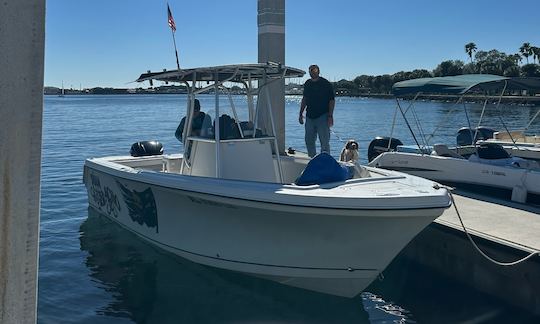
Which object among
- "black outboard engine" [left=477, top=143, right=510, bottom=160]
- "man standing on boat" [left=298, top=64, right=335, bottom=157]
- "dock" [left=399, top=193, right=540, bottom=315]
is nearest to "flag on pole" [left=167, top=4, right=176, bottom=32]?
"man standing on boat" [left=298, top=64, right=335, bottom=157]

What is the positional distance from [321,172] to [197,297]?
2266 mm

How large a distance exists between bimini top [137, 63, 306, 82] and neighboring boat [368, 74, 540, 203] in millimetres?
3272

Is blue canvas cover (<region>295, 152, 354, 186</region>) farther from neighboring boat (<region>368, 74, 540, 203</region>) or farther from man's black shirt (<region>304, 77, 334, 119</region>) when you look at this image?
neighboring boat (<region>368, 74, 540, 203</region>)

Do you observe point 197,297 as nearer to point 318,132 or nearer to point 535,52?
point 318,132

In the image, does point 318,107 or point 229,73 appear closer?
point 229,73

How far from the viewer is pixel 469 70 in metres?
→ 105

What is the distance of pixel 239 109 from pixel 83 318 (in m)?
3.55

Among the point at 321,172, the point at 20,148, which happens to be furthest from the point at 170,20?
the point at 20,148

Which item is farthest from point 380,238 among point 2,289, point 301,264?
point 2,289

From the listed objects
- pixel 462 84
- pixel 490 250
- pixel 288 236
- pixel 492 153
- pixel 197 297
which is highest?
pixel 462 84

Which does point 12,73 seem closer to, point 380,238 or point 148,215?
point 380,238

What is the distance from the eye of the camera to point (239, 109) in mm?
7945

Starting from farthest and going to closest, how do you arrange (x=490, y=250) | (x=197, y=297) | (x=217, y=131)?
(x=217, y=131) < (x=197, y=297) < (x=490, y=250)

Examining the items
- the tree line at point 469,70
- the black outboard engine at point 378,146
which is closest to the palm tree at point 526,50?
the tree line at point 469,70
